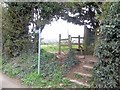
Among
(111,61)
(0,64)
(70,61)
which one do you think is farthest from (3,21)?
(111,61)

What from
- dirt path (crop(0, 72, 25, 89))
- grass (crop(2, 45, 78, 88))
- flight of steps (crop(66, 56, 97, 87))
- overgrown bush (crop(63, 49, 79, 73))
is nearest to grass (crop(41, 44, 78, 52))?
grass (crop(2, 45, 78, 88))

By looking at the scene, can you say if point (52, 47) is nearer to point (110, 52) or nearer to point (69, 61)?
point (69, 61)

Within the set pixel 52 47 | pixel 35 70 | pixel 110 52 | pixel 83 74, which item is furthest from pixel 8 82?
pixel 110 52

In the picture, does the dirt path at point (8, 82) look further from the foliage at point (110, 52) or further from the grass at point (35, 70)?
the foliage at point (110, 52)

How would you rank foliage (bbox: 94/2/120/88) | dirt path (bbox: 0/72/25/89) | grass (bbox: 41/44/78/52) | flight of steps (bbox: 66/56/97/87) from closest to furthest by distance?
foliage (bbox: 94/2/120/88) < flight of steps (bbox: 66/56/97/87) < dirt path (bbox: 0/72/25/89) < grass (bbox: 41/44/78/52)

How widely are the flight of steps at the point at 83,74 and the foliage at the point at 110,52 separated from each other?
0.76 metres

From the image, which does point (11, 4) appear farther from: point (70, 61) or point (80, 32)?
point (70, 61)

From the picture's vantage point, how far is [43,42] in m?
8.33

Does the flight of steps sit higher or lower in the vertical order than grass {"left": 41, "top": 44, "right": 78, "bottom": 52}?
lower

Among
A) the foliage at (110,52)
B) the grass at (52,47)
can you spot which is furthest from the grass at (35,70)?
the foliage at (110,52)

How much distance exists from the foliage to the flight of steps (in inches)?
30.0

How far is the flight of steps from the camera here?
19.9 ft

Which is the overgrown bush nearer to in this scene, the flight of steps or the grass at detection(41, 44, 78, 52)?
the flight of steps

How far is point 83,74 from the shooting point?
6379 mm
